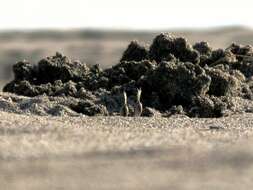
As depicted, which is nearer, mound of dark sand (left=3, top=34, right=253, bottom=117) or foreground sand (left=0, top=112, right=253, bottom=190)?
foreground sand (left=0, top=112, right=253, bottom=190)

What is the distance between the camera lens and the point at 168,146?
5.68m

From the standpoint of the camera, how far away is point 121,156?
5.43 meters

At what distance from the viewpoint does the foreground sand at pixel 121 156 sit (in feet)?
15.9

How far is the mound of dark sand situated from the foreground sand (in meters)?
1.45

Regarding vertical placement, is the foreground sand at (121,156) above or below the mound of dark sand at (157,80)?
above

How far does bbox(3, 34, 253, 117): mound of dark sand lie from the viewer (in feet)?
27.5

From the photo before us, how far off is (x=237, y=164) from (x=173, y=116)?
9.03 ft

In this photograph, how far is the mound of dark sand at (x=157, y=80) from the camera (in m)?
8.38

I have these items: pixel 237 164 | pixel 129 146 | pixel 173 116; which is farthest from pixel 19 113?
pixel 237 164

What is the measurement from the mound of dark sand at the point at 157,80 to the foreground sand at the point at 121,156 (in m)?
1.45

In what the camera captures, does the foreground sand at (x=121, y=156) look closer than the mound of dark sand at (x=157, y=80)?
Yes

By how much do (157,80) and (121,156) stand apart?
3.35m

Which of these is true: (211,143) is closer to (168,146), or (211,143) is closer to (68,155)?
(168,146)

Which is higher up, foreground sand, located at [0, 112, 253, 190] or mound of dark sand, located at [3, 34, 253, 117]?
foreground sand, located at [0, 112, 253, 190]
